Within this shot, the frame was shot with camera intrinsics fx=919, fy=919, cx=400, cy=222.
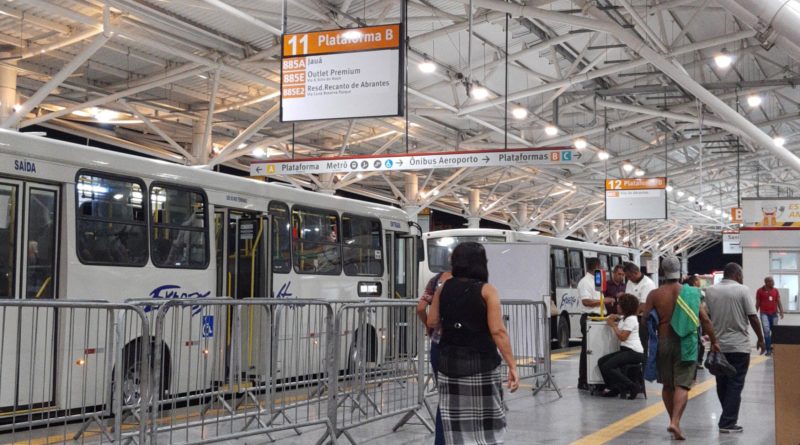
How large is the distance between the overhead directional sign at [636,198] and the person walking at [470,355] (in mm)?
24492

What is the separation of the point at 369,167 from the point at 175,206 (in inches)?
409

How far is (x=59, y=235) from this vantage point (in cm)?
950

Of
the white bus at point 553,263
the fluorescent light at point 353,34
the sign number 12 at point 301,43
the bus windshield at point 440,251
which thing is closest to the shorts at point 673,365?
the fluorescent light at point 353,34

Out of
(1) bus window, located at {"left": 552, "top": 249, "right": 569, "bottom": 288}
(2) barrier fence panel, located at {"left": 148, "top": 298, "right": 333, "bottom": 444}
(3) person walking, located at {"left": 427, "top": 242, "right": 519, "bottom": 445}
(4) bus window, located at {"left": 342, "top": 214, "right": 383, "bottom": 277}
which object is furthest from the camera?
(1) bus window, located at {"left": 552, "top": 249, "right": 569, "bottom": 288}

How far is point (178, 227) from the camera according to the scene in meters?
11.1

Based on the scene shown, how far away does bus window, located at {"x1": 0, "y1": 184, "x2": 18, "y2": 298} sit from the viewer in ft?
Result: 28.9

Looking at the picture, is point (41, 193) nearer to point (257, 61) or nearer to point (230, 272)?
point (230, 272)

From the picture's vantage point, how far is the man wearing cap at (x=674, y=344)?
29.4ft

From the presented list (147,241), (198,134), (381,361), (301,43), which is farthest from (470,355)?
(198,134)

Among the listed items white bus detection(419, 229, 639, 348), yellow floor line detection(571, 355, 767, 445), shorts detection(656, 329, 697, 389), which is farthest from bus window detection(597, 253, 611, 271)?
shorts detection(656, 329, 697, 389)

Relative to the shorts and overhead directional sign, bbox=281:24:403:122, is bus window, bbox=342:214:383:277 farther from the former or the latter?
the shorts

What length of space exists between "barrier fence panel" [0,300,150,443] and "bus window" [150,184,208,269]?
1.77 m

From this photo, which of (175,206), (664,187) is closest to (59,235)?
(175,206)

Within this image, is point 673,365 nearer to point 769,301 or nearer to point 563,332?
point 769,301
